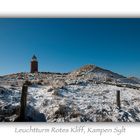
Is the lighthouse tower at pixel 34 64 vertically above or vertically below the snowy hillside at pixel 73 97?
above

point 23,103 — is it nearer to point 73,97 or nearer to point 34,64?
point 34,64

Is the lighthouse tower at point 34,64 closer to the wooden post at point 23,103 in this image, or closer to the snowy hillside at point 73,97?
the snowy hillside at point 73,97

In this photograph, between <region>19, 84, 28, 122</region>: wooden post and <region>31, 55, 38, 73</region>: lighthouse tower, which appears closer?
<region>19, 84, 28, 122</region>: wooden post

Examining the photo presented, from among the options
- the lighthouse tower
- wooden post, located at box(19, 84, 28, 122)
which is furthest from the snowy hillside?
the lighthouse tower

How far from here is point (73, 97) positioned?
6.67 m

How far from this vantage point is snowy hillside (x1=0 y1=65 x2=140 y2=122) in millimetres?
6340

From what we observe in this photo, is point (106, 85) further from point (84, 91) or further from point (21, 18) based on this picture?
point (21, 18)

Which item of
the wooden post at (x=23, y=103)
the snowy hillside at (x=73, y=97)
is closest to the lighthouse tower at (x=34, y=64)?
the snowy hillside at (x=73, y=97)

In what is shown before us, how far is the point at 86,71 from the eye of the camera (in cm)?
695

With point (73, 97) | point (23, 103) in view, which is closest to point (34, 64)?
point (23, 103)

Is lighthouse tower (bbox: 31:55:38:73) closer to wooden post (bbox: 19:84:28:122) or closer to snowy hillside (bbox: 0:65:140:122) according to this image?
snowy hillside (bbox: 0:65:140:122)

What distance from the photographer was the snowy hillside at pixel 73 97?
6.34 metres

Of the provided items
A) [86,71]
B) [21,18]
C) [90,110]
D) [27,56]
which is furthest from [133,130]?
[21,18]

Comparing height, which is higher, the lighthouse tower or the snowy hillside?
the lighthouse tower
